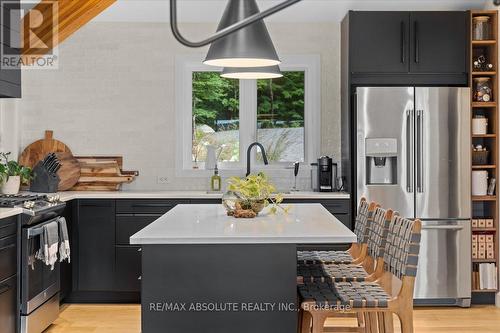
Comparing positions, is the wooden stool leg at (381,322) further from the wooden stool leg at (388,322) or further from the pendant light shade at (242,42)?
the pendant light shade at (242,42)

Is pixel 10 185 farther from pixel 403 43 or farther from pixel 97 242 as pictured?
pixel 403 43

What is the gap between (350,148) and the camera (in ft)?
18.8

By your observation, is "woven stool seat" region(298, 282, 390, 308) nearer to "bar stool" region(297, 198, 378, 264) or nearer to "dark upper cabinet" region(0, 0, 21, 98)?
"bar stool" region(297, 198, 378, 264)

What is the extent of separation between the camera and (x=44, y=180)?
552 centimetres

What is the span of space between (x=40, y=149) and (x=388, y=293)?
4.15 m

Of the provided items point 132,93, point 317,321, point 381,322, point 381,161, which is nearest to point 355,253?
point 381,322

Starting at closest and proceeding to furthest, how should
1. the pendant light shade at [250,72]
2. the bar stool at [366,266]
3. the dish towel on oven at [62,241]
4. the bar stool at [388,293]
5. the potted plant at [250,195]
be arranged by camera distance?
the bar stool at [388,293] → the bar stool at [366,266] → the potted plant at [250,195] → the pendant light shade at [250,72] → the dish towel on oven at [62,241]

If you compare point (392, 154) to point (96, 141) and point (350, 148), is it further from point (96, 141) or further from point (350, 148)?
point (96, 141)

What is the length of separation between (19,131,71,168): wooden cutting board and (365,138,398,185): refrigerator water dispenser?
293 cm

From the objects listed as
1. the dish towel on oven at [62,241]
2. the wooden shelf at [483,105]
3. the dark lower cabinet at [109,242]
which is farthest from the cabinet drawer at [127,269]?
the wooden shelf at [483,105]

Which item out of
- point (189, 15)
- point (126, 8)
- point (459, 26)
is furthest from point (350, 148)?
point (126, 8)

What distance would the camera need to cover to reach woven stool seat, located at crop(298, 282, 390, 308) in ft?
9.61

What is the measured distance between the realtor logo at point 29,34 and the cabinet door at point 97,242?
1.46 m

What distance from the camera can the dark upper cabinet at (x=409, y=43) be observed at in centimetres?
568
